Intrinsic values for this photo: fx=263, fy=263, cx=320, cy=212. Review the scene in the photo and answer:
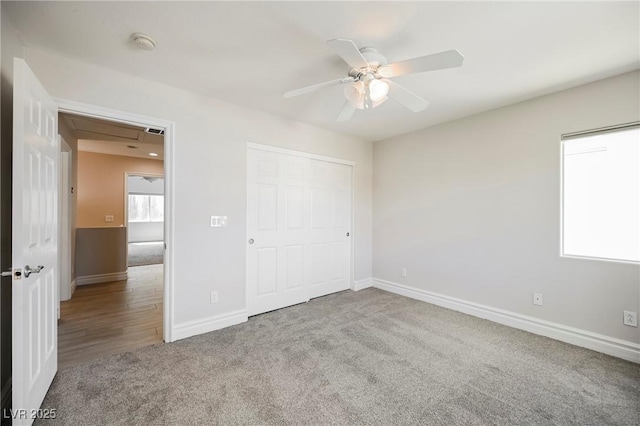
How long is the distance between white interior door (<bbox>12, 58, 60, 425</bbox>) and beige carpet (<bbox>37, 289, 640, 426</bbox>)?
12.3 inches

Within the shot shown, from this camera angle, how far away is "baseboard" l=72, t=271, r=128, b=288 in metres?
4.39

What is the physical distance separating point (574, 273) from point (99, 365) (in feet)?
14.1

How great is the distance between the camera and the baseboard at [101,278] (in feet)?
14.4

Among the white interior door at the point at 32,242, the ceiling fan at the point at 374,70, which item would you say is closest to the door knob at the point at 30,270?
the white interior door at the point at 32,242

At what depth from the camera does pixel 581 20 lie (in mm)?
1662

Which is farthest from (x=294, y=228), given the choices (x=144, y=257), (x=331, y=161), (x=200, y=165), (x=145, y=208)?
(x=145, y=208)

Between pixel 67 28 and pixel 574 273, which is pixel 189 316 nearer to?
pixel 67 28

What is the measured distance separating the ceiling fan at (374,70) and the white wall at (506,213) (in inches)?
59.8

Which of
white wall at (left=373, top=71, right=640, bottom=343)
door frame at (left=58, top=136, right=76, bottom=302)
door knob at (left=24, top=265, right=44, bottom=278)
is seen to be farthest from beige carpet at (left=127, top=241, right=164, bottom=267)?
white wall at (left=373, top=71, right=640, bottom=343)

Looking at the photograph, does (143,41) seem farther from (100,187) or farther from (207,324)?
(100,187)

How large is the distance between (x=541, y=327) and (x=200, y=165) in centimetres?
389

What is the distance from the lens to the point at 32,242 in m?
1.53

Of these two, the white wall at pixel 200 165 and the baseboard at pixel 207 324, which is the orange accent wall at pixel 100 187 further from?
the baseboard at pixel 207 324

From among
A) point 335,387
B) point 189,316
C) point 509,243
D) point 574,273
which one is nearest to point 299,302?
point 189,316
